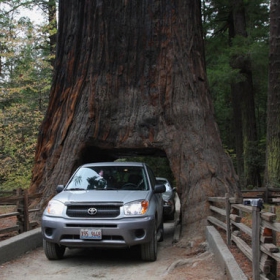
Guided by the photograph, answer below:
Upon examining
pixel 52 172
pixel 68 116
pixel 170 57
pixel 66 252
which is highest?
pixel 170 57

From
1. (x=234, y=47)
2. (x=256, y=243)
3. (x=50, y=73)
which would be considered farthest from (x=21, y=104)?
(x=256, y=243)

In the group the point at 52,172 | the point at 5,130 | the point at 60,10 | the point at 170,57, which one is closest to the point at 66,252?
the point at 52,172

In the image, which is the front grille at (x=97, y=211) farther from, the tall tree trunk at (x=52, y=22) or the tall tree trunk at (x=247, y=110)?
the tall tree trunk at (x=52, y=22)

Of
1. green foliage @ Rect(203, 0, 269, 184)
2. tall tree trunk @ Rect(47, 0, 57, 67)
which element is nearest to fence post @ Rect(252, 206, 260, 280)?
green foliage @ Rect(203, 0, 269, 184)

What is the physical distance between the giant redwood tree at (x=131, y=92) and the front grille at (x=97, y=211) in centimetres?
371

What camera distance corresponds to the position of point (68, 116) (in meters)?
12.3

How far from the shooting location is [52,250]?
807 centimetres

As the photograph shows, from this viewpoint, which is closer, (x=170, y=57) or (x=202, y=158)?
(x=202, y=158)

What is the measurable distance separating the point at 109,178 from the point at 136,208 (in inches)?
60.4

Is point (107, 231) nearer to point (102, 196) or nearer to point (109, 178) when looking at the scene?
point (102, 196)

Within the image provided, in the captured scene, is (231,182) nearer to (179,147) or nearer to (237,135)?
(179,147)

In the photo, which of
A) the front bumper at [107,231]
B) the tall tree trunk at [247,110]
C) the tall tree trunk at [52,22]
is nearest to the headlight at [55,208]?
the front bumper at [107,231]

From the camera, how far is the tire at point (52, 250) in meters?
8.03

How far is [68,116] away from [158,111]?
2736 millimetres
